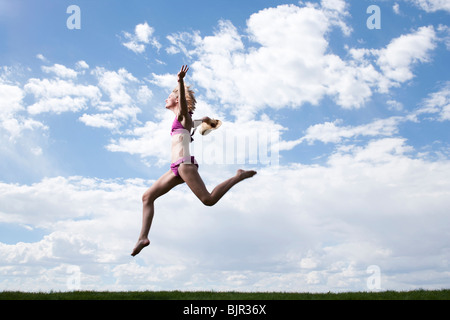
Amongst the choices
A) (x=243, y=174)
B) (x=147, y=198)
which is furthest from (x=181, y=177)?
(x=243, y=174)

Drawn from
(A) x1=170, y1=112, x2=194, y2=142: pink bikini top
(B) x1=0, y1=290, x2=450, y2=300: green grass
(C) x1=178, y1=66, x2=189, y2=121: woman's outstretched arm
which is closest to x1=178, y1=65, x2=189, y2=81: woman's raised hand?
(C) x1=178, y1=66, x2=189, y2=121: woman's outstretched arm

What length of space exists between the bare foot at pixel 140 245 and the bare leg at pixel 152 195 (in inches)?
1.0

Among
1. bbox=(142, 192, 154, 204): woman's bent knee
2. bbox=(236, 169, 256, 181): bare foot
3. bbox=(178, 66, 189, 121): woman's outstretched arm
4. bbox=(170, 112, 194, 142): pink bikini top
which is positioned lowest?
bbox=(142, 192, 154, 204): woman's bent knee

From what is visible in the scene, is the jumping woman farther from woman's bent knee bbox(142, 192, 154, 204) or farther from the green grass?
the green grass

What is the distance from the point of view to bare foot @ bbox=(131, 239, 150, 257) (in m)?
7.38

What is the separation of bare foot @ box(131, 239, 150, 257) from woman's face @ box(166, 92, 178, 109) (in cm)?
240

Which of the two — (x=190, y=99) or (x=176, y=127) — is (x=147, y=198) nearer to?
(x=176, y=127)

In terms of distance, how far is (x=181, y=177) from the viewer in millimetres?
7480

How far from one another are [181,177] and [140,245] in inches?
51.8

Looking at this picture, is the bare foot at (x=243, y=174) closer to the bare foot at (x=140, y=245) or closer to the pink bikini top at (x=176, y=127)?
the pink bikini top at (x=176, y=127)

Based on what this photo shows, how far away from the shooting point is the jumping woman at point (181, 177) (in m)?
7.33

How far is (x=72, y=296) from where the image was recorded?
317 inches
